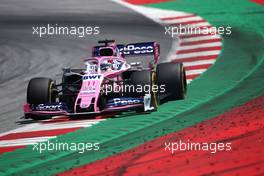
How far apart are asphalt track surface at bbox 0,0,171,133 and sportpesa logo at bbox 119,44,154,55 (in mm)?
2680

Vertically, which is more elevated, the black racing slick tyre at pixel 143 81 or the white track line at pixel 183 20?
the white track line at pixel 183 20

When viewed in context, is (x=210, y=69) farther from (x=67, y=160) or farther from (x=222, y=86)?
(x=67, y=160)

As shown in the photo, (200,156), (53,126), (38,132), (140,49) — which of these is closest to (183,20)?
(140,49)

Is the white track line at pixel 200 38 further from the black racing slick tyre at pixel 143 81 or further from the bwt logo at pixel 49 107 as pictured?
the bwt logo at pixel 49 107

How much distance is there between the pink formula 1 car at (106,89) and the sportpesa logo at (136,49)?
89 centimetres

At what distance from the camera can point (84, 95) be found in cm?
1659

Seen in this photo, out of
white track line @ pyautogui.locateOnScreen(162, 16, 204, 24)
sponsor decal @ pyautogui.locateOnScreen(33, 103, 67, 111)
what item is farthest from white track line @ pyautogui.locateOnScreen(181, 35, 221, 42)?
sponsor decal @ pyautogui.locateOnScreen(33, 103, 67, 111)

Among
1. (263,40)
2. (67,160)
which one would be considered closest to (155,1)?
(263,40)

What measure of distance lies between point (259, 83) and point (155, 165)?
7.45 meters

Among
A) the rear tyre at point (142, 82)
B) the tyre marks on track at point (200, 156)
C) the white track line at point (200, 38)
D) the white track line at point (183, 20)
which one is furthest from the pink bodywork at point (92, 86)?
the white track line at point (183, 20)

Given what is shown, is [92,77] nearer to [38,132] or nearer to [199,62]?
[38,132]

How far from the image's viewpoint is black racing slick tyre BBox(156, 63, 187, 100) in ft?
57.5

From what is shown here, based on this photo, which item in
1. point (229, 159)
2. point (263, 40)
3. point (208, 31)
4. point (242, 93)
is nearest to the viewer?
point (229, 159)

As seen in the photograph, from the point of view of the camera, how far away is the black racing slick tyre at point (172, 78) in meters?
17.5
